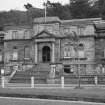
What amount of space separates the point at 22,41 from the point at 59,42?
Answer: 20.7ft

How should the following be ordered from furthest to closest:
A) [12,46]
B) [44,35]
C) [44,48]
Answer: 1. [12,46]
2. [44,48]
3. [44,35]

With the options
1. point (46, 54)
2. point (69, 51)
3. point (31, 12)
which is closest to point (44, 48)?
point (46, 54)

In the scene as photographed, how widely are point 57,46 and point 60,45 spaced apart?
477 mm

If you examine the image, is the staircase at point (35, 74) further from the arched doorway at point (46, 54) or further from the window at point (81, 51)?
the window at point (81, 51)

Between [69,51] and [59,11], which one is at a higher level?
[59,11]

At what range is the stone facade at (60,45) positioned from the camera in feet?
119

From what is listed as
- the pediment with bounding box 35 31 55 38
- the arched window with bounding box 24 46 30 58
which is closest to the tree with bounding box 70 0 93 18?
the arched window with bounding box 24 46 30 58

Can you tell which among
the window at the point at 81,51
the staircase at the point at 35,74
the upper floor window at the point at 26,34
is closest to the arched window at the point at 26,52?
the upper floor window at the point at 26,34

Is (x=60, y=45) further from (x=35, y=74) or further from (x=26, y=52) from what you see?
(x=35, y=74)

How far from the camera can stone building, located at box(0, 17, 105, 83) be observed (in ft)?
118

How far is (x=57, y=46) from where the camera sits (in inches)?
1470

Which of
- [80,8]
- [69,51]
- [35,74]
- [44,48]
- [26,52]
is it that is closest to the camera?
[35,74]

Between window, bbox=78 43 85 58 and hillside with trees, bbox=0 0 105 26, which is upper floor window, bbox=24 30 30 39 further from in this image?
hillside with trees, bbox=0 0 105 26

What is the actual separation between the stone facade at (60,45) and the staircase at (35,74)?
1.54 m
